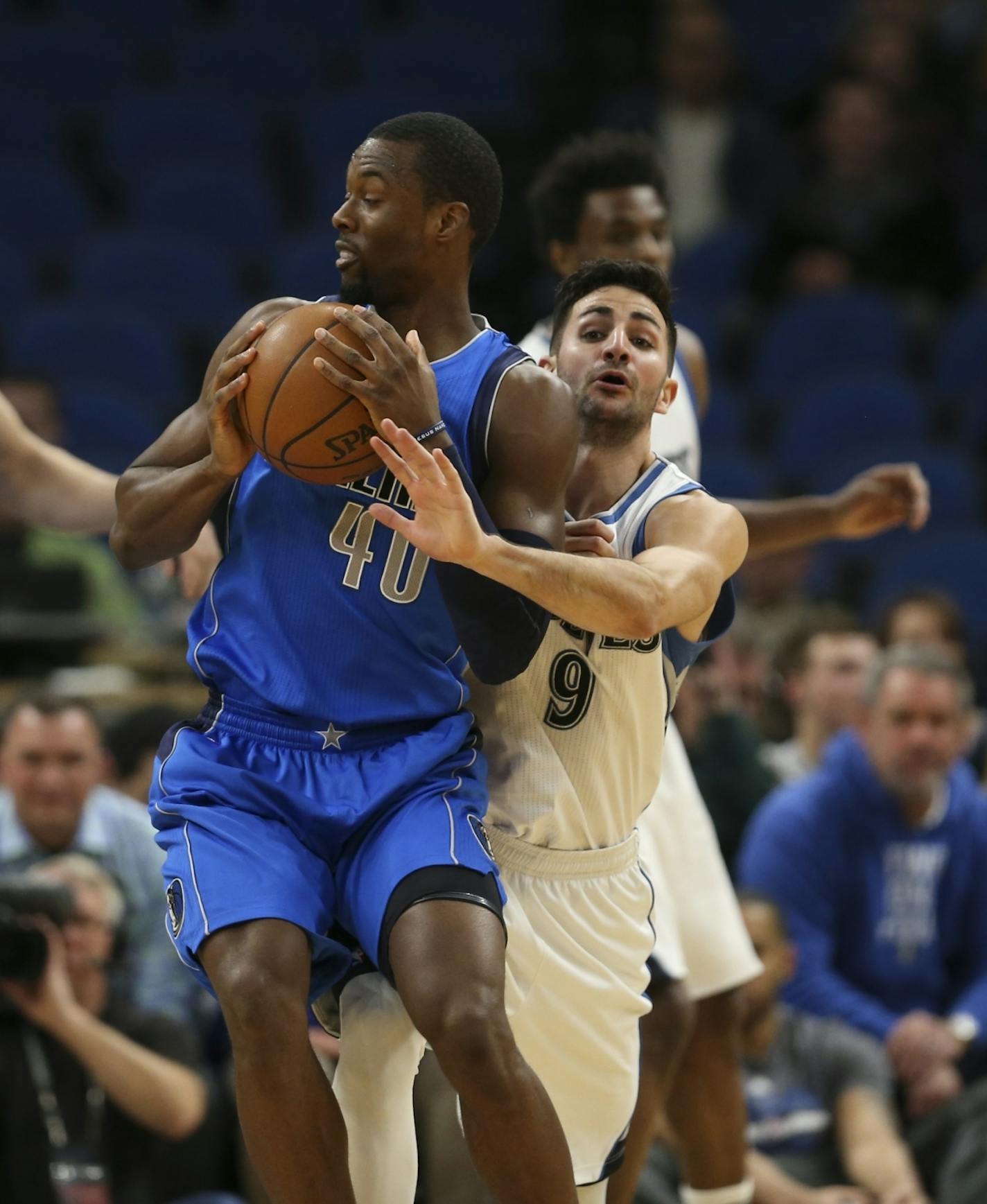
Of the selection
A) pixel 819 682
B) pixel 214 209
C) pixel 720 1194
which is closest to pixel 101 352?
pixel 214 209

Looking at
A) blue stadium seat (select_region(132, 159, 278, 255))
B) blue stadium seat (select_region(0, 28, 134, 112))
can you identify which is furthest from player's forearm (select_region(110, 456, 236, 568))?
blue stadium seat (select_region(0, 28, 134, 112))

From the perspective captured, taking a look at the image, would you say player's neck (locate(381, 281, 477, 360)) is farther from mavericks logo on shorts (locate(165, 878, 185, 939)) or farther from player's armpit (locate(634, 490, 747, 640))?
mavericks logo on shorts (locate(165, 878, 185, 939))

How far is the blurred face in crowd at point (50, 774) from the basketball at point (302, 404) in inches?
131

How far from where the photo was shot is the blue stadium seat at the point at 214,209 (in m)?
11.4

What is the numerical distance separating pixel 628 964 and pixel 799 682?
14.0 feet

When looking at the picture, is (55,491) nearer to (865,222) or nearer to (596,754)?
(596,754)

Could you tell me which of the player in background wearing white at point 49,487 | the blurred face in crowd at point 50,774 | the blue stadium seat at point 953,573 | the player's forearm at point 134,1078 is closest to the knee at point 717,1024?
the player's forearm at point 134,1078

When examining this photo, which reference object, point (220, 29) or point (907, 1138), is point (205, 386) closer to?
point (907, 1138)

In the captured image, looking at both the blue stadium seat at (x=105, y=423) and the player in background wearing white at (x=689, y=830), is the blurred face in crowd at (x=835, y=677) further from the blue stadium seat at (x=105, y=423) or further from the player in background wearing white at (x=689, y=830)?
the blue stadium seat at (x=105, y=423)

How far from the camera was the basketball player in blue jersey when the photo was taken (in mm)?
3361

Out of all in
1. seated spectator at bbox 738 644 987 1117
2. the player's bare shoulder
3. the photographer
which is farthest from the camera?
seated spectator at bbox 738 644 987 1117

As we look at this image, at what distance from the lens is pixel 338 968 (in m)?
3.63

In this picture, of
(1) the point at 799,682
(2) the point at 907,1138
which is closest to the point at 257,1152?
(2) the point at 907,1138

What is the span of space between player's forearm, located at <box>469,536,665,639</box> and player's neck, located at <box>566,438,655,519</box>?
18.5 inches
